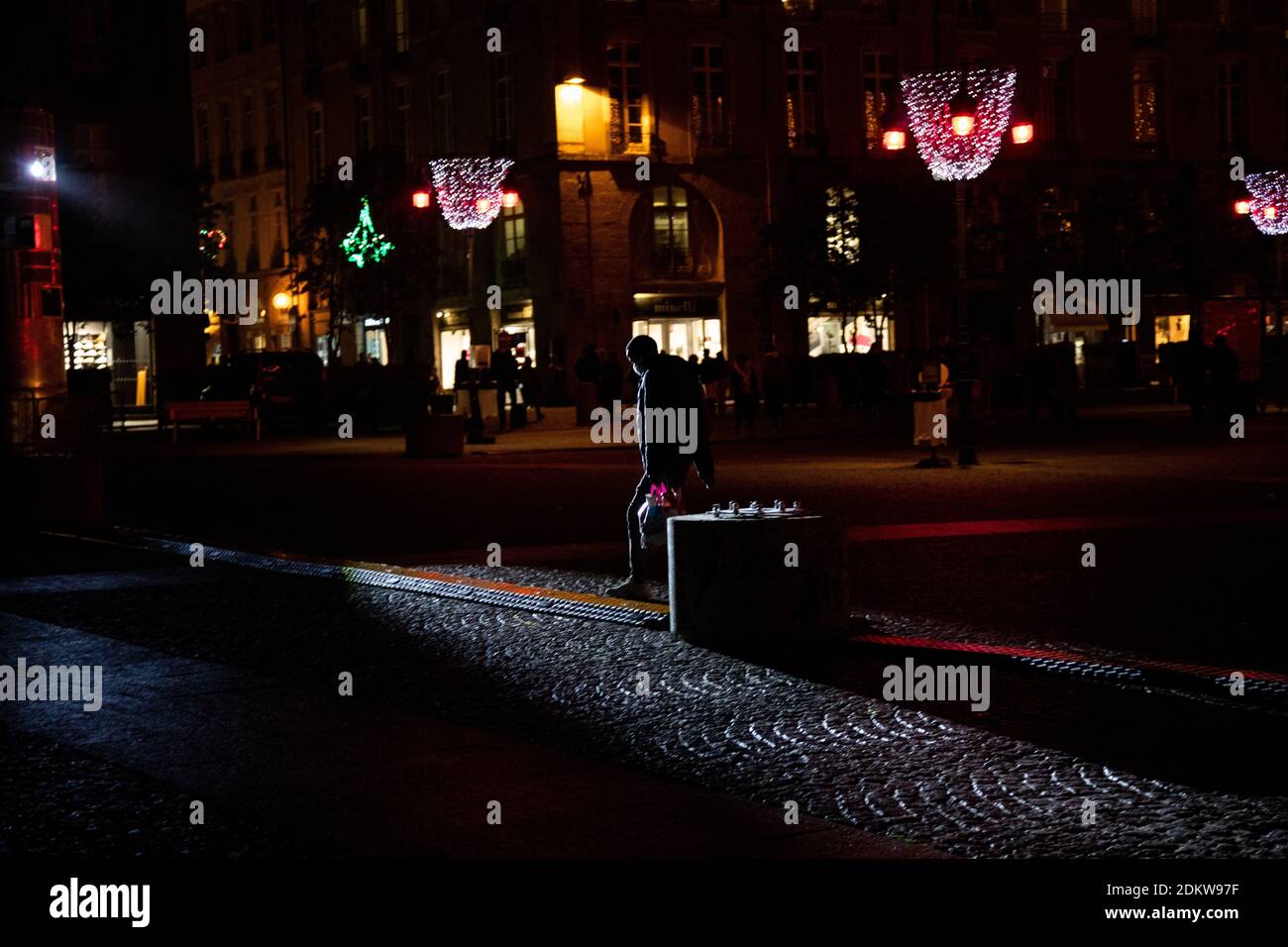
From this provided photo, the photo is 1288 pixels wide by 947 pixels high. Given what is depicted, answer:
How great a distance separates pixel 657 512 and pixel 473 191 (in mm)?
24773

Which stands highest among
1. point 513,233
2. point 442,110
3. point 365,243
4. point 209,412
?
point 442,110

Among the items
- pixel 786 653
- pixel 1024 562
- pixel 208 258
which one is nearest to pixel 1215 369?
pixel 1024 562

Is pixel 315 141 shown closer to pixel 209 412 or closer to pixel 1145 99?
pixel 1145 99

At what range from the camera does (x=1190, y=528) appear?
15.1 metres

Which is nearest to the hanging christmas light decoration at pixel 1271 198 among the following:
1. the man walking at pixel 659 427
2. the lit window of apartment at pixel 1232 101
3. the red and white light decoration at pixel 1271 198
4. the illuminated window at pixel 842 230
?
the red and white light decoration at pixel 1271 198

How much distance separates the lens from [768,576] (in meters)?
9.80

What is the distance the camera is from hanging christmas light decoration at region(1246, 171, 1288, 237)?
45.8 m

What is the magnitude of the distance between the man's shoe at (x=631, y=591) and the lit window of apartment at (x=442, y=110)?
48.9 meters

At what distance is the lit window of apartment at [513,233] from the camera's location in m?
55.7

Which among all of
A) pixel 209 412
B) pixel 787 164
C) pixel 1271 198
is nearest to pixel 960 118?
pixel 209 412

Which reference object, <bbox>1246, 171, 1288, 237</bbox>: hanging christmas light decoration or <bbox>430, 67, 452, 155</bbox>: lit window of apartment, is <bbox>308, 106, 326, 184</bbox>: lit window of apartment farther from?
<bbox>1246, 171, 1288, 237</bbox>: hanging christmas light decoration

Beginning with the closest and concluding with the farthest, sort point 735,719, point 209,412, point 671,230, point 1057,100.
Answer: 1. point 735,719
2. point 209,412
3. point 671,230
4. point 1057,100
